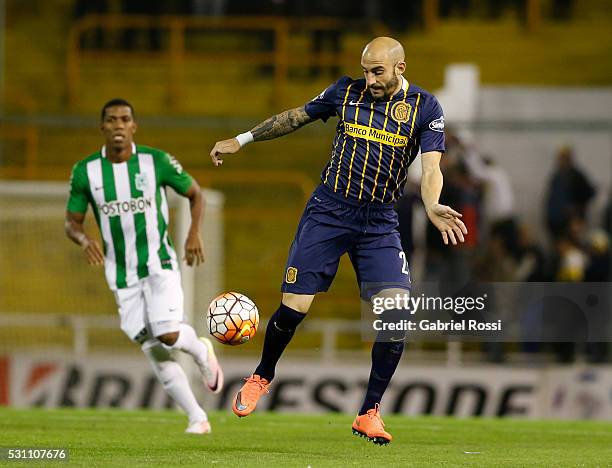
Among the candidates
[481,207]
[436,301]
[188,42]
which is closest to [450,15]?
[188,42]

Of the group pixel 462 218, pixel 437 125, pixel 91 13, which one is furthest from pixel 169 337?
pixel 91 13

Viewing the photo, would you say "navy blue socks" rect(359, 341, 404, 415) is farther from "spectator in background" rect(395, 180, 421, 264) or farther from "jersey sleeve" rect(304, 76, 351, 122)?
"spectator in background" rect(395, 180, 421, 264)

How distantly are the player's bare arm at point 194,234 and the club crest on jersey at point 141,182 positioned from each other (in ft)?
1.11

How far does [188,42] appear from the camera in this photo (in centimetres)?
2131

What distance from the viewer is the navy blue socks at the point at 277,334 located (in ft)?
29.6

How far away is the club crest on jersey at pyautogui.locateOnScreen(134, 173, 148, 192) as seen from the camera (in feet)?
34.3

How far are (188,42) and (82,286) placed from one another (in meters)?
5.59

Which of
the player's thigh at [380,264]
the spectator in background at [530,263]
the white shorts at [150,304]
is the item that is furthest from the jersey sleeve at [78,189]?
the spectator in background at [530,263]

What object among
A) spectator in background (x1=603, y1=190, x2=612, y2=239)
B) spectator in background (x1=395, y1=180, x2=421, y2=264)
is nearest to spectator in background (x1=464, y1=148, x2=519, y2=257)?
spectator in background (x1=603, y1=190, x2=612, y2=239)

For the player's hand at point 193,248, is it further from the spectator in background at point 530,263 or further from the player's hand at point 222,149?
the spectator in background at point 530,263

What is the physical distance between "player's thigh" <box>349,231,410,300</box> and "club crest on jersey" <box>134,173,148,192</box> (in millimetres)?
2095

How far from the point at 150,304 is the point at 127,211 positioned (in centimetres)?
70

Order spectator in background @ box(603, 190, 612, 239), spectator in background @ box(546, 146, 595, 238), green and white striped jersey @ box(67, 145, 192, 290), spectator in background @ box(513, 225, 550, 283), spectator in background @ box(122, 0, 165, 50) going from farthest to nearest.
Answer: spectator in background @ box(122, 0, 165, 50) → spectator in background @ box(546, 146, 595, 238) → spectator in background @ box(603, 190, 612, 239) → spectator in background @ box(513, 225, 550, 283) → green and white striped jersey @ box(67, 145, 192, 290)

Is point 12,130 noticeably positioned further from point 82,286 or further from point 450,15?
point 450,15
